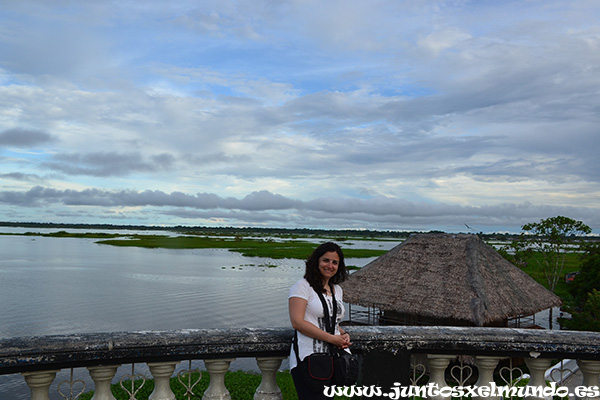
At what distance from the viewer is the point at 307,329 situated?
2691 millimetres

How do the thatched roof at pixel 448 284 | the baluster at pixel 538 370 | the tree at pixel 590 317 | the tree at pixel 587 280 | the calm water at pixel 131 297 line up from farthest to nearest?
1. the tree at pixel 587 280
2. the calm water at pixel 131 297
3. the tree at pixel 590 317
4. the thatched roof at pixel 448 284
5. the baluster at pixel 538 370

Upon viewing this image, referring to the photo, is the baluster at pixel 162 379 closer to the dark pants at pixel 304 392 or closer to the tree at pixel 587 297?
the dark pants at pixel 304 392

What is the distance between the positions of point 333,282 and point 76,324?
23.3 metres

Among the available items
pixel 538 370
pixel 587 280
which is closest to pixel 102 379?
pixel 538 370

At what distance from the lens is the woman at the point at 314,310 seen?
8.87 ft

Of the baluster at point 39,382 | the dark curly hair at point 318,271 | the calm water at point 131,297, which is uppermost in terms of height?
the dark curly hair at point 318,271

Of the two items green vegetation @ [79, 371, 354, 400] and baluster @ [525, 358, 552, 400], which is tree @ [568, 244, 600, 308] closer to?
green vegetation @ [79, 371, 354, 400]

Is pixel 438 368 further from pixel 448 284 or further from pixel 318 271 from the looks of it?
pixel 448 284

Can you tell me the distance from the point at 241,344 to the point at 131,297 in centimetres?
3021

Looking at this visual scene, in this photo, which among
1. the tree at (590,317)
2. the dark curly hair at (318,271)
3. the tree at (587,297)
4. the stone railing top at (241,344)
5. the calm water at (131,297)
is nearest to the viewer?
the stone railing top at (241,344)

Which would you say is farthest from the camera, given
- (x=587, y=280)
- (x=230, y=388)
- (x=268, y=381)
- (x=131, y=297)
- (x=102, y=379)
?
(x=131, y=297)

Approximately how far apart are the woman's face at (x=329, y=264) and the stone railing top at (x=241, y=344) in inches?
16.5

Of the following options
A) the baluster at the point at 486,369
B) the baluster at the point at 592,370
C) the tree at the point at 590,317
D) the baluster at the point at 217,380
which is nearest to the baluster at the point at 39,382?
the baluster at the point at 217,380

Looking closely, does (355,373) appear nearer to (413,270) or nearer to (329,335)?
(329,335)
